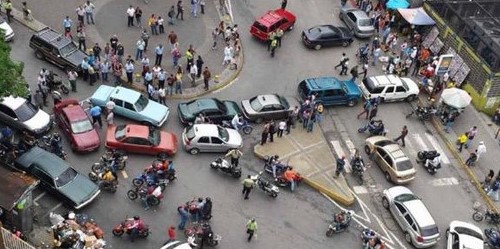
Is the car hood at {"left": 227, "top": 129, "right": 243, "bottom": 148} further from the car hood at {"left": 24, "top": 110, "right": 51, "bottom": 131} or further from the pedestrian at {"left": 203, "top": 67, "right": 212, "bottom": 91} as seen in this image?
the car hood at {"left": 24, "top": 110, "right": 51, "bottom": 131}

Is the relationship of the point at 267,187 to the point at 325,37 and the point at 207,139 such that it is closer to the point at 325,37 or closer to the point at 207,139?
the point at 207,139

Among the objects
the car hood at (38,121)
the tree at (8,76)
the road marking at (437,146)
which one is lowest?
the road marking at (437,146)

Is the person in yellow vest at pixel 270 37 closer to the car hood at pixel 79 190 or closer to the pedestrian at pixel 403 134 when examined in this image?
the pedestrian at pixel 403 134

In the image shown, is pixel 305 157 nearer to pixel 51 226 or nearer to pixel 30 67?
pixel 51 226

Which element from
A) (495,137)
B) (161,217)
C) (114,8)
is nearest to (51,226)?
(161,217)

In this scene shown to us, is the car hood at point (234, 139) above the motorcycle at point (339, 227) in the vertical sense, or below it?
above

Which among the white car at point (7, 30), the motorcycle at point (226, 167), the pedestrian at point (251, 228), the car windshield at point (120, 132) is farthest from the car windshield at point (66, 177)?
the white car at point (7, 30)

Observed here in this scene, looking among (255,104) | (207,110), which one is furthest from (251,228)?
(255,104)
